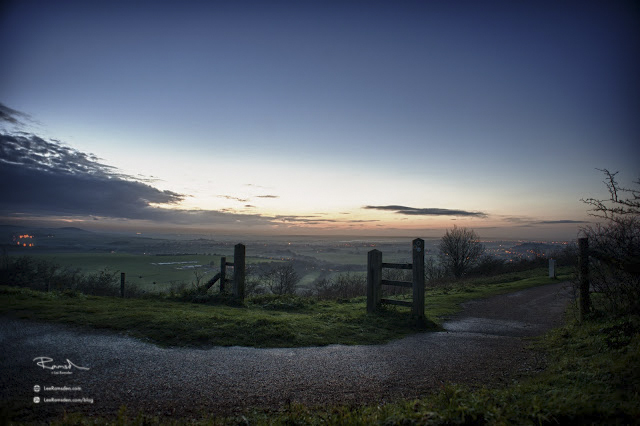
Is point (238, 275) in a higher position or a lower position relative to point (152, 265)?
higher

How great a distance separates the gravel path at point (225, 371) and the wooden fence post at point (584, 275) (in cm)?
170

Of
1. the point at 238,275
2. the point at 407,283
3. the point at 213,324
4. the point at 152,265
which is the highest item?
the point at 407,283

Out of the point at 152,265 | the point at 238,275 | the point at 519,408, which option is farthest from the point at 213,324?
the point at 152,265

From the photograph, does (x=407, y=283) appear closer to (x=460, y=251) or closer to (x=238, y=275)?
(x=238, y=275)

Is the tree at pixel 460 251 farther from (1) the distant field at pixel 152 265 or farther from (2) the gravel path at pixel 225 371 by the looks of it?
(1) the distant field at pixel 152 265

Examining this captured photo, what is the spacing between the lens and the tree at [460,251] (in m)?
32.9

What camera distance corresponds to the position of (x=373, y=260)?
1066 cm

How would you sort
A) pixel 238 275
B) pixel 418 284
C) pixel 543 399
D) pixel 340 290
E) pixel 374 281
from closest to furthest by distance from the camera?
pixel 543 399 < pixel 418 284 < pixel 374 281 < pixel 238 275 < pixel 340 290

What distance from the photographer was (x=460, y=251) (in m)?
33.2

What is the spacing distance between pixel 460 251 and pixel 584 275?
27177mm

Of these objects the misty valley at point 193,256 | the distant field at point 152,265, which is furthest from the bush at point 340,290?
the distant field at point 152,265

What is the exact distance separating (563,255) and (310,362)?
38.3 meters

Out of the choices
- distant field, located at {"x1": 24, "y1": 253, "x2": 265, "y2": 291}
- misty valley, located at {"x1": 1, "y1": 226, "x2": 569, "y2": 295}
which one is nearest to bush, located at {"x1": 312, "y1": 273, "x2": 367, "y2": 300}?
misty valley, located at {"x1": 1, "y1": 226, "x2": 569, "y2": 295}

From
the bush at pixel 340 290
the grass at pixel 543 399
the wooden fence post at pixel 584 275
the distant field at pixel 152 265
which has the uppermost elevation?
the wooden fence post at pixel 584 275
